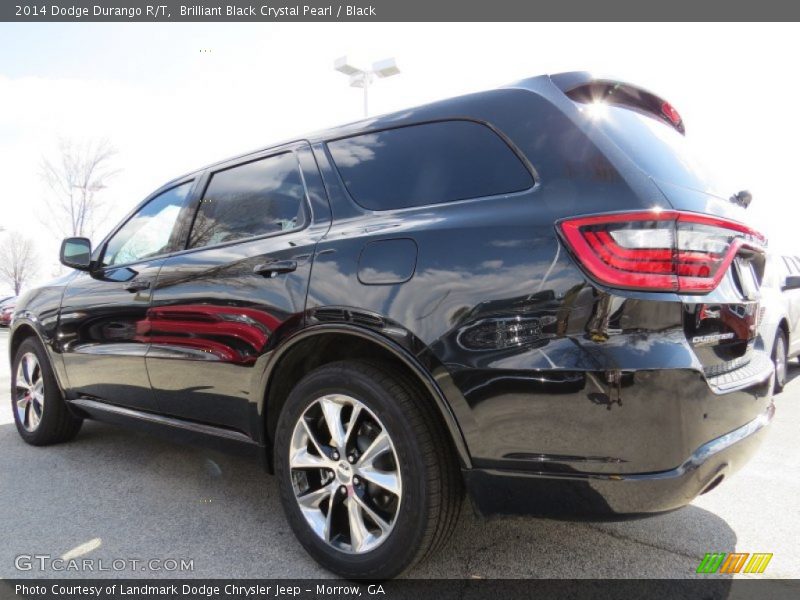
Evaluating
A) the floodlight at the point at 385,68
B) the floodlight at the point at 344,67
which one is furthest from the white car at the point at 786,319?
the floodlight at the point at 344,67

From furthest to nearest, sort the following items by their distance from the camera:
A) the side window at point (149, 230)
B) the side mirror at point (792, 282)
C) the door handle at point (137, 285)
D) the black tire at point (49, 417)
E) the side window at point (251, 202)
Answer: the side mirror at point (792, 282), the black tire at point (49, 417), the side window at point (149, 230), the door handle at point (137, 285), the side window at point (251, 202)

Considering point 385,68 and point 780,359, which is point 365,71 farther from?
point 780,359

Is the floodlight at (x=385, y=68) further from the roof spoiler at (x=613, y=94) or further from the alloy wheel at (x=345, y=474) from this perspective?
the alloy wheel at (x=345, y=474)

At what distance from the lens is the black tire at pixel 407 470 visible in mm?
1943

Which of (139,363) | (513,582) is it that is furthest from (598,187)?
(139,363)

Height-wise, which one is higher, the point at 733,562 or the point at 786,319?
the point at 786,319

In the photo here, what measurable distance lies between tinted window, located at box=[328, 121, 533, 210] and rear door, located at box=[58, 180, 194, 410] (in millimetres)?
1360

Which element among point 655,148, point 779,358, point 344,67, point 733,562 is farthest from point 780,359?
point 344,67

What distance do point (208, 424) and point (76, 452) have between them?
1.80m

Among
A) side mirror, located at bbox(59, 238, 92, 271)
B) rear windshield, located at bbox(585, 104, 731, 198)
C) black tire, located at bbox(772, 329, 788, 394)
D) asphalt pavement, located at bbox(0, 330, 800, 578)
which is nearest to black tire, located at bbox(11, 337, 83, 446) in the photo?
asphalt pavement, located at bbox(0, 330, 800, 578)

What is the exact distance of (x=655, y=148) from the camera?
207cm

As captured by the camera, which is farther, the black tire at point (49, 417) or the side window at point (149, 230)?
the black tire at point (49, 417)

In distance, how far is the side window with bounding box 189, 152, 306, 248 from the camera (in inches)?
105

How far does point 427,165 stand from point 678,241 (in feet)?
3.11
